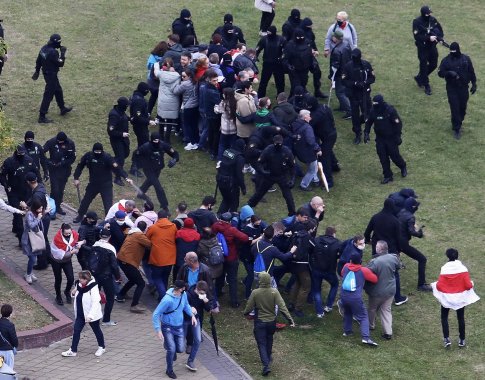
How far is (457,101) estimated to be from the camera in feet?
90.9

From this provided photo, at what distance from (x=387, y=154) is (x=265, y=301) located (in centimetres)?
737

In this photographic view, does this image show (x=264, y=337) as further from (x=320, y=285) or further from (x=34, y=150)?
(x=34, y=150)

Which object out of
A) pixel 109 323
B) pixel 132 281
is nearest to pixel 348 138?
pixel 132 281

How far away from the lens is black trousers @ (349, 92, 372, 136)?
90.2ft

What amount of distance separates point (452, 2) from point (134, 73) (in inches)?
388

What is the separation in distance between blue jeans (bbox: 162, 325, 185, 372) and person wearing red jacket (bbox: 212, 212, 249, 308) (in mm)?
2554

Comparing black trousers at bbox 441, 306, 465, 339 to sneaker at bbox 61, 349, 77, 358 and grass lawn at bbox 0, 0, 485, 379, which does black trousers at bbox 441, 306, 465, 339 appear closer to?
grass lawn at bbox 0, 0, 485, 379

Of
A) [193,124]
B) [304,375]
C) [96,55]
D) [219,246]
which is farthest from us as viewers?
[96,55]

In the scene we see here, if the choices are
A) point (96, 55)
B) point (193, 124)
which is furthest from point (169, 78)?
point (96, 55)

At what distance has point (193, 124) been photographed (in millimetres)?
27172

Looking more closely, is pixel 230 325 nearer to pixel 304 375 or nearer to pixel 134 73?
pixel 304 375

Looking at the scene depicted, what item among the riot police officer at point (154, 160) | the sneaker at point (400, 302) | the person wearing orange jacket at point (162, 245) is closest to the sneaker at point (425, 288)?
the sneaker at point (400, 302)

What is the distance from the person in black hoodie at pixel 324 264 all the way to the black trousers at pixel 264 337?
6.20ft

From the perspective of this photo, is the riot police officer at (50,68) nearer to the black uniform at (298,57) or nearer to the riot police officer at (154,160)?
the riot police officer at (154,160)
